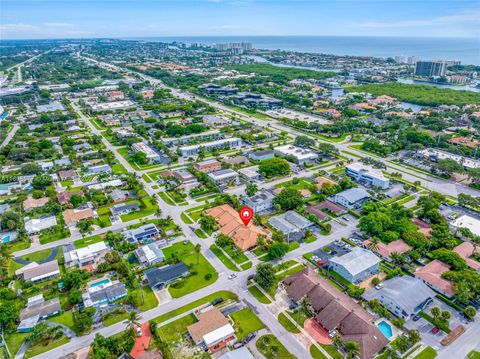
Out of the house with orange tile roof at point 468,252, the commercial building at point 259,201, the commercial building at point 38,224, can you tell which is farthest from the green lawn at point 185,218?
the house with orange tile roof at point 468,252

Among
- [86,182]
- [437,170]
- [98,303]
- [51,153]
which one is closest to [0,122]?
[51,153]

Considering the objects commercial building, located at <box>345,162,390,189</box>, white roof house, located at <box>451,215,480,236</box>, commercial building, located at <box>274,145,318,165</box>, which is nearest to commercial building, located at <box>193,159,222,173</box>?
commercial building, located at <box>274,145,318,165</box>

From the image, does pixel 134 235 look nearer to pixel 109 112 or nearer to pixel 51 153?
pixel 51 153

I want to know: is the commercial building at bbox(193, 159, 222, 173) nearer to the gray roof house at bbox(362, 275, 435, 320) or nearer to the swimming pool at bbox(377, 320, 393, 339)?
the gray roof house at bbox(362, 275, 435, 320)

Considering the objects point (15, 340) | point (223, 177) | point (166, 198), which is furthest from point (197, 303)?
point (223, 177)

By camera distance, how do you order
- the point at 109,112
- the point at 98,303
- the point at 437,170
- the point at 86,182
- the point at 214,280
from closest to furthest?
1. the point at 98,303
2. the point at 214,280
3. the point at 86,182
4. the point at 437,170
5. the point at 109,112

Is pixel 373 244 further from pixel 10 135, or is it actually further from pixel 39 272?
pixel 10 135
